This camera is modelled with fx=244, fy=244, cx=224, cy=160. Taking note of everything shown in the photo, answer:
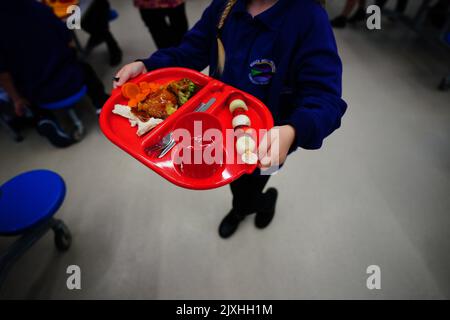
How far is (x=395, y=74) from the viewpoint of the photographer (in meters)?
1.89

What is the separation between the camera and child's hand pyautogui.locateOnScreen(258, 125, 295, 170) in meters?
0.46

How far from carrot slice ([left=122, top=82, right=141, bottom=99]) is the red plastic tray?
2 centimetres

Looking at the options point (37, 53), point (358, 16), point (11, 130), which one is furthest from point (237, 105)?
point (358, 16)

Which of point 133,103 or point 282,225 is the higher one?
point 133,103

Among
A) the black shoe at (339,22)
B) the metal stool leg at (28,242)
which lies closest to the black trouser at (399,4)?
the black shoe at (339,22)

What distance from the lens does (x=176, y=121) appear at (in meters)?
0.60

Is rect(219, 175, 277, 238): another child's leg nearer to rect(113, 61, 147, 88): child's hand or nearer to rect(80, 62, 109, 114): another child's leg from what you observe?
rect(113, 61, 147, 88): child's hand

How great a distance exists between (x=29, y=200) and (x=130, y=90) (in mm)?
620

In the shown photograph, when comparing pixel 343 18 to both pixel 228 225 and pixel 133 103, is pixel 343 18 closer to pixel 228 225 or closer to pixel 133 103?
pixel 228 225

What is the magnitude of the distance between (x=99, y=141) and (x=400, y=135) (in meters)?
1.90

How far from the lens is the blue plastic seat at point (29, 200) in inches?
32.9

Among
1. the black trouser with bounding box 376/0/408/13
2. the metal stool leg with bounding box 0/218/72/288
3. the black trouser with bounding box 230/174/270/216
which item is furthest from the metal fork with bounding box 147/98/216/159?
the black trouser with bounding box 376/0/408/13

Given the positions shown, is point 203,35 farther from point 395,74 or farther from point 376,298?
point 395,74

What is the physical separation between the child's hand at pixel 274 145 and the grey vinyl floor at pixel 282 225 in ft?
2.58
